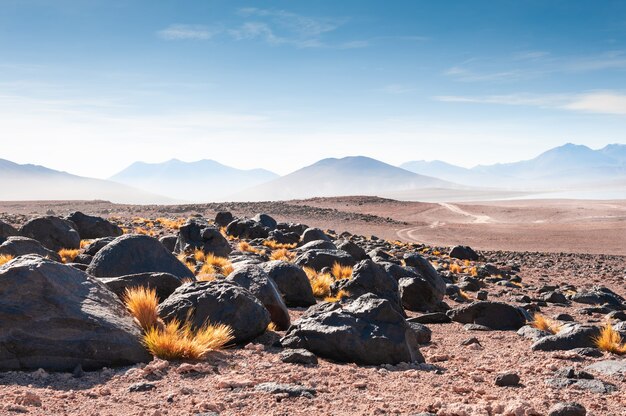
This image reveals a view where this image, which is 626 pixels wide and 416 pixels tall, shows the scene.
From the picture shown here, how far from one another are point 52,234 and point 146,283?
9676 millimetres

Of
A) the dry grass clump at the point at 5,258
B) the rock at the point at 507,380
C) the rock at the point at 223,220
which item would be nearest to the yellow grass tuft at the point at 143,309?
the rock at the point at 507,380

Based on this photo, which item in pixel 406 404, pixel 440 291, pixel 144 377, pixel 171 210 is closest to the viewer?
pixel 406 404

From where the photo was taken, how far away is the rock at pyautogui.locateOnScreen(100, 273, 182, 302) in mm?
8602

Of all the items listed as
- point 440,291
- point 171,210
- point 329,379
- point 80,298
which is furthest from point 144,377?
point 171,210

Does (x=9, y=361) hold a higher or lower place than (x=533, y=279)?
higher

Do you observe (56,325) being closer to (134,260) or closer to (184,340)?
(184,340)

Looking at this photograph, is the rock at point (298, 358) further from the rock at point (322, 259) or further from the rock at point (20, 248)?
the rock at point (322, 259)

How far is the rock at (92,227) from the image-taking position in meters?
21.3

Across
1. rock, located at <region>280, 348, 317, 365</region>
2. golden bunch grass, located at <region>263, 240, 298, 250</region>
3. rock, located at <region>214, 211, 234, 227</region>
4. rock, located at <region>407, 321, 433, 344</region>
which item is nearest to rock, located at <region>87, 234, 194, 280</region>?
rock, located at <region>280, 348, 317, 365</region>

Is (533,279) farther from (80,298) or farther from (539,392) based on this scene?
(80,298)

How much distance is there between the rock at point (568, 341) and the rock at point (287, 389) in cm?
423

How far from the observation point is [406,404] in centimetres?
571

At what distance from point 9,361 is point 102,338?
0.93m

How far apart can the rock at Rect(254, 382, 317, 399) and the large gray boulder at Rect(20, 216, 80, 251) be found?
A: 41.5ft
